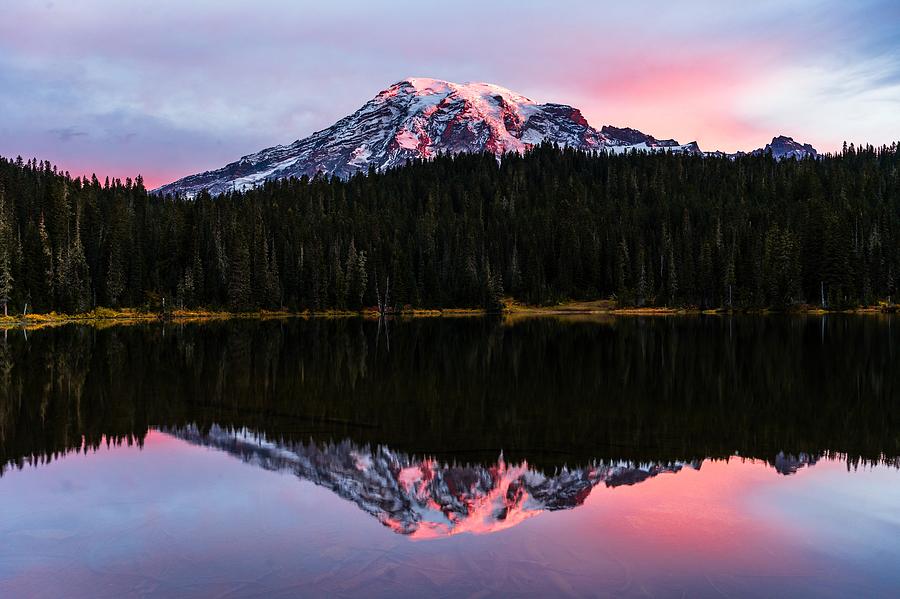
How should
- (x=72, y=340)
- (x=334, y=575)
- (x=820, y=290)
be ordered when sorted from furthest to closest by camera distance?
(x=820, y=290), (x=72, y=340), (x=334, y=575)

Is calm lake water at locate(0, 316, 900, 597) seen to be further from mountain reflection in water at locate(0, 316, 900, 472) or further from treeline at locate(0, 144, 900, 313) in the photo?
treeline at locate(0, 144, 900, 313)

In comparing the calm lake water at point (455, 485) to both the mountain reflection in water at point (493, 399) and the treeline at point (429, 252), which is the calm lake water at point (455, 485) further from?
the treeline at point (429, 252)

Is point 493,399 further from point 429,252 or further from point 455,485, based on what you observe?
point 429,252

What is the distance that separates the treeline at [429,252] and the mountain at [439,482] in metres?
95.2

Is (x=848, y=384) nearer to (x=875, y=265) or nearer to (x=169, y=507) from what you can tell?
(x=169, y=507)

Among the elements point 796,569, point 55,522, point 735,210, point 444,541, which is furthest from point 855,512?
point 735,210

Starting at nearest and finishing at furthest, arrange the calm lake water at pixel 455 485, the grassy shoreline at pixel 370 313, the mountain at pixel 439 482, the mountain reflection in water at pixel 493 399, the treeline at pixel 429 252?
the calm lake water at pixel 455 485
the mountain at pixel 439 482
the mountain reflection in water at pixel 493 399
the grassy shoreline at pixel 370 313
the treeline at pixel 429 252

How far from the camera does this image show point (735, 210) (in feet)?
531

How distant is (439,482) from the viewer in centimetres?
1611

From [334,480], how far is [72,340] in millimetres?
54521

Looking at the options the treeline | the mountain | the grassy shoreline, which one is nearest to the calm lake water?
the mountain

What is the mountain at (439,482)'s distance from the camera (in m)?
13.9

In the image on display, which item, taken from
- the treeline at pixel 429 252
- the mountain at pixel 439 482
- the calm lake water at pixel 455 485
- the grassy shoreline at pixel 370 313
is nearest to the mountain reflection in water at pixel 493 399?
the calm lake water at pixel 455 485

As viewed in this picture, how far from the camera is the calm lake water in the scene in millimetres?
11086
